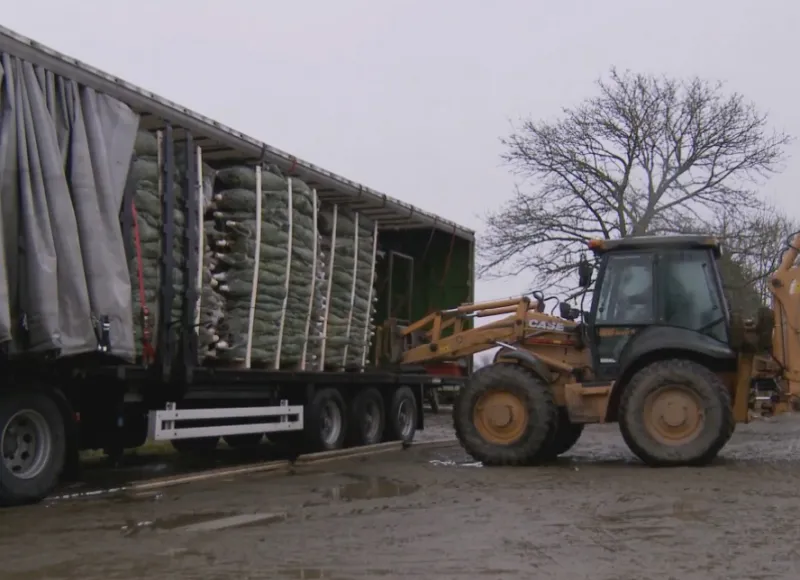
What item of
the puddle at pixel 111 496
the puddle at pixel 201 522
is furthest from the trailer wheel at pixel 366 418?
the puddle at pixel 201 522

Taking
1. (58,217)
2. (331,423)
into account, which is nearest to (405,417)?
(331,423)

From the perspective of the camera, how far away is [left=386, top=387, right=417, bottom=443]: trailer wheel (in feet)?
47.3

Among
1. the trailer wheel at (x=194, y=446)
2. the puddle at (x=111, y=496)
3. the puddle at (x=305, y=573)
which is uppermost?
the trailer wheel at (x=194, y=446)

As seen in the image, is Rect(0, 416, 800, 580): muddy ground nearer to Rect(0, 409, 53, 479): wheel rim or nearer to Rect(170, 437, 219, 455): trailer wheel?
Rect(0, 409, 53, 479): wheel rim

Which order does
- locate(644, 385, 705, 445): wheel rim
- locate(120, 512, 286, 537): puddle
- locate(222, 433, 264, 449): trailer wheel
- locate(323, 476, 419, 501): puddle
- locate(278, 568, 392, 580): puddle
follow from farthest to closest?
locate(222, 433, 264, 449): trailer wheel
locate(644, 385, 705, 445): wheel rim
locate(323, 476, 419, 501): puddle
locate(120, 512, 286, 537): puddle
locate(278, 568, 392, 580): puddle

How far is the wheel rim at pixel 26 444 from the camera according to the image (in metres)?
8.02

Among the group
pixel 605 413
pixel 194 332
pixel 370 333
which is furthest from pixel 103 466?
pixel 605 413

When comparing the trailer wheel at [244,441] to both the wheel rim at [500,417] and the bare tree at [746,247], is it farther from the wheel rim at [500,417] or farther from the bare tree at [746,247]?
the bare tree at [746,247]

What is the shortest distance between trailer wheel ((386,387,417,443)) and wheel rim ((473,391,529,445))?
3139 mm

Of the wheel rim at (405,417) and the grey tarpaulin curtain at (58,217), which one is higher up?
the grey tarpaulin curtain at (58,217)

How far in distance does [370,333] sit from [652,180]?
61.0 feet

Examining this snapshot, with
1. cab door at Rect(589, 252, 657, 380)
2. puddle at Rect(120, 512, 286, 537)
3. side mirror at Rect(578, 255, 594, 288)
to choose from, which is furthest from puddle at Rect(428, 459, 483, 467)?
puddle at Rect(120, 512, 286, 537)

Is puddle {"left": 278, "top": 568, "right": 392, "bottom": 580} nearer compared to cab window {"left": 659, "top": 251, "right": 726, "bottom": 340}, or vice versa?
puddle {"left": 278, "top": 568, "right": 392, "bottom": 580}

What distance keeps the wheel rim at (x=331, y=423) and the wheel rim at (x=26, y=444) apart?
15.6ft
